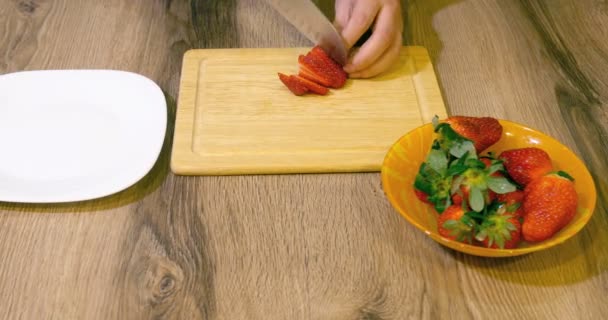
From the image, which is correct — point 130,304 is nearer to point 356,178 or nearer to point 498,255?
point 356,178

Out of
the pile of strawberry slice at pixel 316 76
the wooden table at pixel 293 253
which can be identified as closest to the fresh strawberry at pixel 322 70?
the pile of strawberry slice at pixel 316 76

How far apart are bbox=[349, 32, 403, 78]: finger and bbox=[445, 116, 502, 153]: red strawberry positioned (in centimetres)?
24

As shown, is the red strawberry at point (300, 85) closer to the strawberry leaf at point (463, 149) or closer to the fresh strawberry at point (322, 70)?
the fresh strawberry at point (322, 70)

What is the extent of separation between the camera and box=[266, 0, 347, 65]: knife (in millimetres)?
1015

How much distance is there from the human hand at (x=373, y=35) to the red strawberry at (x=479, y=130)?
25 cm

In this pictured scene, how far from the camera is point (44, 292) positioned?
0.76 m

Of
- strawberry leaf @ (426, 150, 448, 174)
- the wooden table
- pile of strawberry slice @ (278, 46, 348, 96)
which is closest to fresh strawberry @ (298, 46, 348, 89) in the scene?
pile of strawberry slice @ (278, 46, 348, 96)

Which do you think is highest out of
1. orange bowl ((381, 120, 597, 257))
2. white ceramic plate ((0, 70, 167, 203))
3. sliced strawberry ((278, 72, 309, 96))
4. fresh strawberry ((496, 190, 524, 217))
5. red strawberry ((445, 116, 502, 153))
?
red strawberry ((445, 116, 502, 153))

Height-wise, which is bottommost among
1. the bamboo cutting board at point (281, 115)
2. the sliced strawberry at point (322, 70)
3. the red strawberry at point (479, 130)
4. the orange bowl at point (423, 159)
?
the bamboo cutting board at point (281, 115)

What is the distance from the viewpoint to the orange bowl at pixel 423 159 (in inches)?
28.6

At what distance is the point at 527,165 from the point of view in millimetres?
767

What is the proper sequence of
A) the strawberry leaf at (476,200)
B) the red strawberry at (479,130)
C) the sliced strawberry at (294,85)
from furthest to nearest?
the sliced strawberry at (294,85) → the red strawberry at (479,130) → the strawberry leaf at (476,200)

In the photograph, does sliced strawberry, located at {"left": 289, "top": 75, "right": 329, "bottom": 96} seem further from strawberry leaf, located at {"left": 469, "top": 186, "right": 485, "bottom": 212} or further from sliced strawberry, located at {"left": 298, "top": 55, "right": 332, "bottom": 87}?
strawberry leaf, located at {"left": 469, "top": 186, "right": 485, "bottom": 212}

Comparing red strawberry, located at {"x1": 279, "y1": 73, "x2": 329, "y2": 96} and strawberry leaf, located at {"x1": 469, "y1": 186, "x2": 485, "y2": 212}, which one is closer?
strawberry leaf, located at {"x1": 469, "y1": 186, "x2": 485, "y2": 212}
